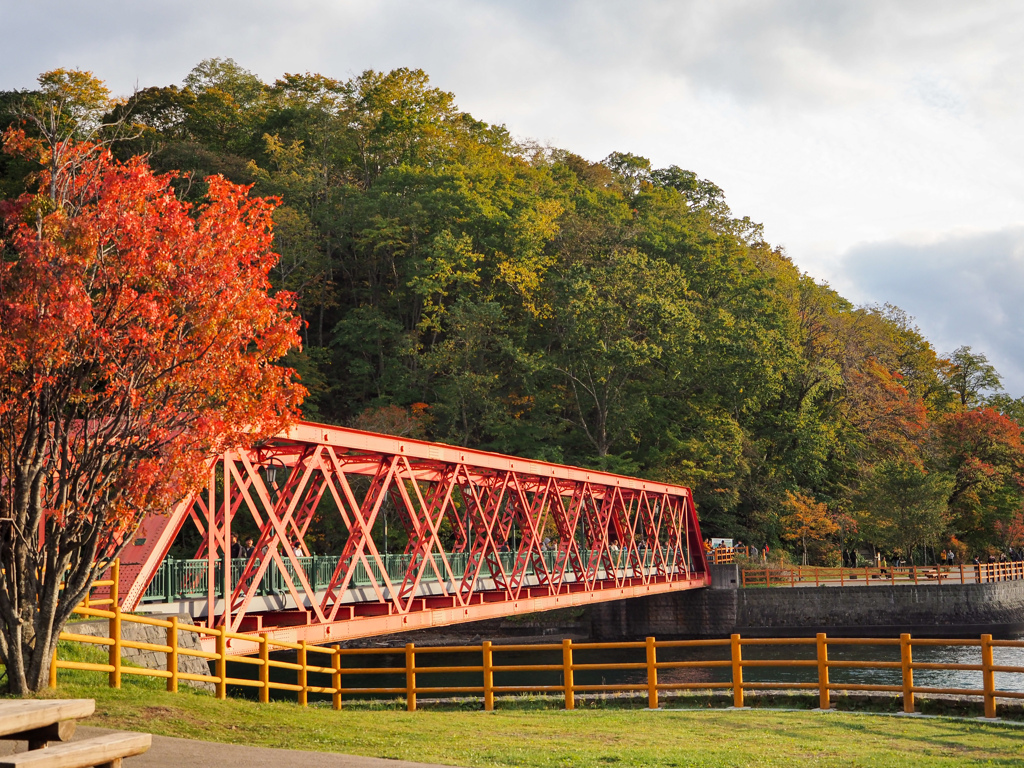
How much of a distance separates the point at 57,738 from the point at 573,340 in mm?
53875

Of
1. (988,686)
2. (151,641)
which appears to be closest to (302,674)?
(151,641)

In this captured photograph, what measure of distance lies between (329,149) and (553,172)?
19292 millimetres

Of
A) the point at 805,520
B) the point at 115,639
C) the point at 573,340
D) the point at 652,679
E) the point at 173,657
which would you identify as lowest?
the point at 805,520

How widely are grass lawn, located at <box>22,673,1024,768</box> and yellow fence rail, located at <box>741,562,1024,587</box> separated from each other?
38.3 metres

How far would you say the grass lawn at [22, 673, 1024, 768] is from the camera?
11156 mm

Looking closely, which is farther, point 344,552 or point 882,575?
point 882,575

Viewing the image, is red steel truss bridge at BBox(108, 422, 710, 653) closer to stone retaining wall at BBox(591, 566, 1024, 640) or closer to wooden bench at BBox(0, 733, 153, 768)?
wooden bench at BBox(0, 733, 153, 768)

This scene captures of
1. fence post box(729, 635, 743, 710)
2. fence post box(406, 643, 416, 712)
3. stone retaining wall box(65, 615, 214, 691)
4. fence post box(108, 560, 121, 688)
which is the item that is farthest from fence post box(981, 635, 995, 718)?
fence post box(108, 560, 121, 688)

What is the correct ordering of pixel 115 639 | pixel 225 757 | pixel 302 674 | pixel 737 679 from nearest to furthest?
pixel 225 757 < pixel 115 639 < pixel 737 679 < pixel 302 674

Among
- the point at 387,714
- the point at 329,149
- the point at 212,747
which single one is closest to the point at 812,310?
the point at 329,149

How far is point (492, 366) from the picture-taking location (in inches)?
2514

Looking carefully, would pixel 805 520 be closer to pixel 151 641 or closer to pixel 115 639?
pixel 151 641

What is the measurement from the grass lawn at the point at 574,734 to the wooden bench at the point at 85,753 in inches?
143

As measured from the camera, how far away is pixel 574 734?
13.2m
